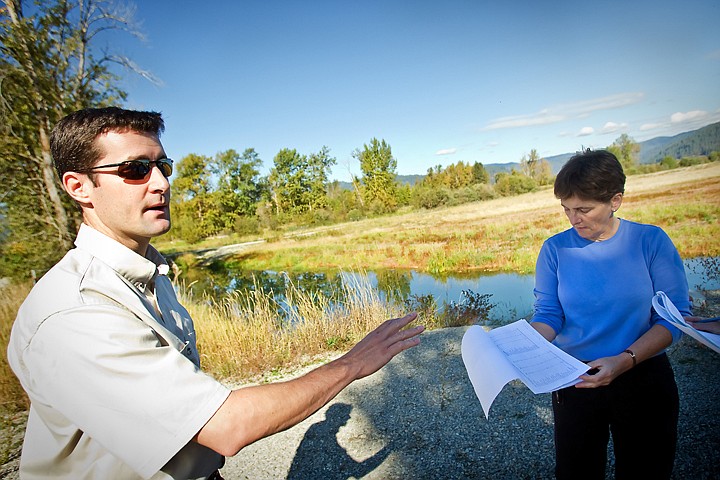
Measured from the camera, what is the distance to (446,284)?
12258mm

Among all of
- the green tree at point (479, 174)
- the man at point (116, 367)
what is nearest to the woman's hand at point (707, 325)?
the man at point (116, 367)

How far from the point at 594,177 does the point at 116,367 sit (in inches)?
79.6

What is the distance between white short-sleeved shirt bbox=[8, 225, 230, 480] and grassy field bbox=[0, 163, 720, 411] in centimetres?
435

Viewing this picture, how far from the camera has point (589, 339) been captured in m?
1.75

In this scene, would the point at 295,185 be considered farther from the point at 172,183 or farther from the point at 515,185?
the point at 515,185

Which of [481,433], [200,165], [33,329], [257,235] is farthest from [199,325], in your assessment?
[200,165]

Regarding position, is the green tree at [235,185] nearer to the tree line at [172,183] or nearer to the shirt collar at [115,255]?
the tree line at [172,183]

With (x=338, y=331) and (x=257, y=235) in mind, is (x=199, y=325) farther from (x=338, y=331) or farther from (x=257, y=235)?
(x=257, y=235)

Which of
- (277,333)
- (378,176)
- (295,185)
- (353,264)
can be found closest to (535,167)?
(378,176)

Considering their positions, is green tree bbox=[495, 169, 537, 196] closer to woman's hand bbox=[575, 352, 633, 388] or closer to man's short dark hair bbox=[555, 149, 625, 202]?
man's short dark hair bbox=[555, 149, 625, 202]

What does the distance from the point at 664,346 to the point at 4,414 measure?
637cm

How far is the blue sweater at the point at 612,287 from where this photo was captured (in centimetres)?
165

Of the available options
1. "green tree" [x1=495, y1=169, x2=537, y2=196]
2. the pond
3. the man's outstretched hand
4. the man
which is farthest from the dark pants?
"green tree" [x1=495, y1=169, x2=537, y2=196]

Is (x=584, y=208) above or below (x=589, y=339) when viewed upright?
above
